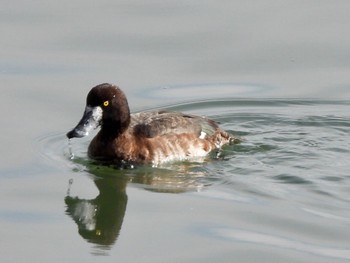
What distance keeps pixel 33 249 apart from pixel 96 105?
9.15 feet

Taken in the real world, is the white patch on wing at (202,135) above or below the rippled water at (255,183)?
above

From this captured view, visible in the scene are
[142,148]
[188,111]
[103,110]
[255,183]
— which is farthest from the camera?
[188,111]

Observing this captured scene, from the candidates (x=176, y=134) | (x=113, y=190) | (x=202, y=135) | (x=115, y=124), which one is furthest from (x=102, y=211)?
(x=202, y=135)

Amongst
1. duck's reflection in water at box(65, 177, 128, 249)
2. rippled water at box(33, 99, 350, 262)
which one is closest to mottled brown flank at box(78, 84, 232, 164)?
rippled water at box(33, 99, 350, 262)

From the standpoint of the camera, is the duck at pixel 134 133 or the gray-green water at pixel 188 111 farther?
the duck at pixel 134 133

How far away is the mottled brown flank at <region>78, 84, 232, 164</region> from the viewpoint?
38.8 ft

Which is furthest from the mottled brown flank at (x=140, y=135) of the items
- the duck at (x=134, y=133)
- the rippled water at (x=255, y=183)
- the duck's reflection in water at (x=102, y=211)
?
the duck's reflection in water at (x=102, y=211)

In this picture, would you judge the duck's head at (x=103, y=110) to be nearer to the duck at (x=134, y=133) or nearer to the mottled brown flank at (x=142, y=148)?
the duck at (x=134, y=133)

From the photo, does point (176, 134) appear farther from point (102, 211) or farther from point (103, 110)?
point (102, 211)

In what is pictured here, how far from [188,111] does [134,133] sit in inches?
66.2

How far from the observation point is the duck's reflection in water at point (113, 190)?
9.91 meters

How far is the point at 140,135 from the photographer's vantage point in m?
12.0

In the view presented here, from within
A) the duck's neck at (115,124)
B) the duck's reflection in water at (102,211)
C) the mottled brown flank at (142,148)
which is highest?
the duck's neck at (115,124)

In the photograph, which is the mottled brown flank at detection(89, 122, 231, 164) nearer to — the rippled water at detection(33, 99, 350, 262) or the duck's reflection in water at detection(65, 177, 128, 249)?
the rippled water at detection(33, 99, 350, 262)
